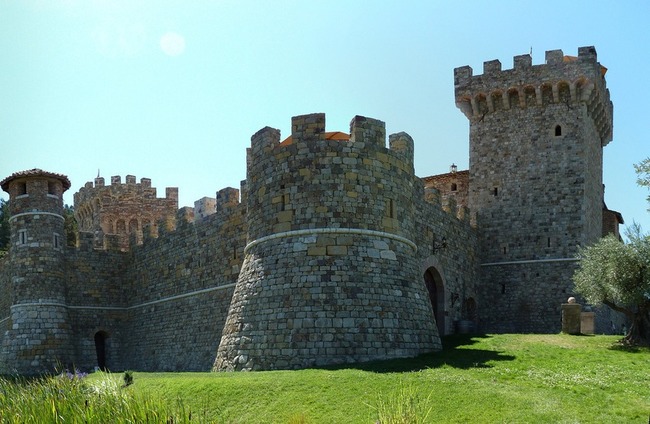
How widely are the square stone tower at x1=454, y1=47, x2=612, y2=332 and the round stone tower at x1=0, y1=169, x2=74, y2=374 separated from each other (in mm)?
14110

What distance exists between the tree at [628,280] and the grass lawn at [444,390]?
1764 mm

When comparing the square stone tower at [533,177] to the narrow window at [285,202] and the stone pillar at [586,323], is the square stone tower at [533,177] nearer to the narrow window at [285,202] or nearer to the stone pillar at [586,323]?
the stone pillar at [586,323]

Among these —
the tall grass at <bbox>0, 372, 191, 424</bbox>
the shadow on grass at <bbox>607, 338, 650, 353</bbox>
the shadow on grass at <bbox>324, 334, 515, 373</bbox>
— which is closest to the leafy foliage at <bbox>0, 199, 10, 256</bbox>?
the shadow on grass at <bbox>324, 334, 515, 373</bbox>

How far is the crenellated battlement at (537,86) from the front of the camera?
88.8 ft

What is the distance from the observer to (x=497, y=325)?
90.6 ft

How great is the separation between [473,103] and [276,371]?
15.9 m

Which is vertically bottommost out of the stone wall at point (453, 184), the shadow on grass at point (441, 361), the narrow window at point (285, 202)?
the shadow on grass at point (441, 361)

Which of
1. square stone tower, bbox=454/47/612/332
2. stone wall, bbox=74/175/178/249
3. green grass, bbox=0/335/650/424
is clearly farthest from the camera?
stone wall, bbox=74/175/178/249

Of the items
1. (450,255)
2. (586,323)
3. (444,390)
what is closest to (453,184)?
(450,255)

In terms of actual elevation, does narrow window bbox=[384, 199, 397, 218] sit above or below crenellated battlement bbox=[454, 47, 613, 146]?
below

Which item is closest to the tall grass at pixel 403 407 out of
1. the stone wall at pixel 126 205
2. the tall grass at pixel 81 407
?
the tall grass at pixel 81 407

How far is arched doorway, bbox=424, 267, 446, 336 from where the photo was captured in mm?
24594

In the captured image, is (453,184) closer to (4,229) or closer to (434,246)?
(434,246)

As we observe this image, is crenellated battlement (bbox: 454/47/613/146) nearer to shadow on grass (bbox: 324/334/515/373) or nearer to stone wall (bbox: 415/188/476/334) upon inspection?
stone wall (bbox: 415/188/476/334)
